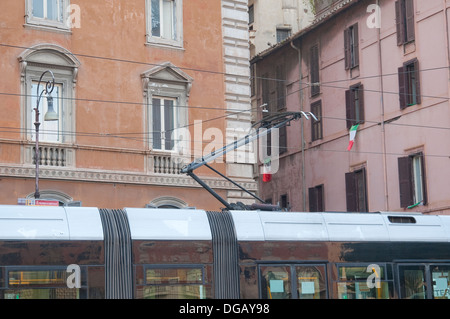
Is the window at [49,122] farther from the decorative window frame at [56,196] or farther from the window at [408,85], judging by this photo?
the window at [408,85]

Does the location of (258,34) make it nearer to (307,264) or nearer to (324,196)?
(324,196)

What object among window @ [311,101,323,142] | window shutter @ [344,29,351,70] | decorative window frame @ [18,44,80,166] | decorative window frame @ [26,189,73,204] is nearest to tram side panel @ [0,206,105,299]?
decorative window frame @ [26,189,73,204]

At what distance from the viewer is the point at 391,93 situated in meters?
34.6

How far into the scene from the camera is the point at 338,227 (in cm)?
1709

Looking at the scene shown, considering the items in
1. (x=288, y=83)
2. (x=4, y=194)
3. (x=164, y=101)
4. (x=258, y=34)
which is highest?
(x=258, y=34)

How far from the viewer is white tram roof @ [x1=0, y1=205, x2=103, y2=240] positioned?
1464 cm

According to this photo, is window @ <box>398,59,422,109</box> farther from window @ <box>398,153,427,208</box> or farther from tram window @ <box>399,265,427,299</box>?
tram window @ <box>399,265,427,299</box>

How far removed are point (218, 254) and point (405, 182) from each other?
1844cm

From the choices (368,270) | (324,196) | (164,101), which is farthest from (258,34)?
(368,270)

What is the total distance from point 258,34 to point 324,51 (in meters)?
6.83

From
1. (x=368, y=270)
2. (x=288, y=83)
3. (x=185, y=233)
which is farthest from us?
(x=288, y=83)

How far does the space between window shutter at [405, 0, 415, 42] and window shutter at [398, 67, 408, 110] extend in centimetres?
Answer: 117
